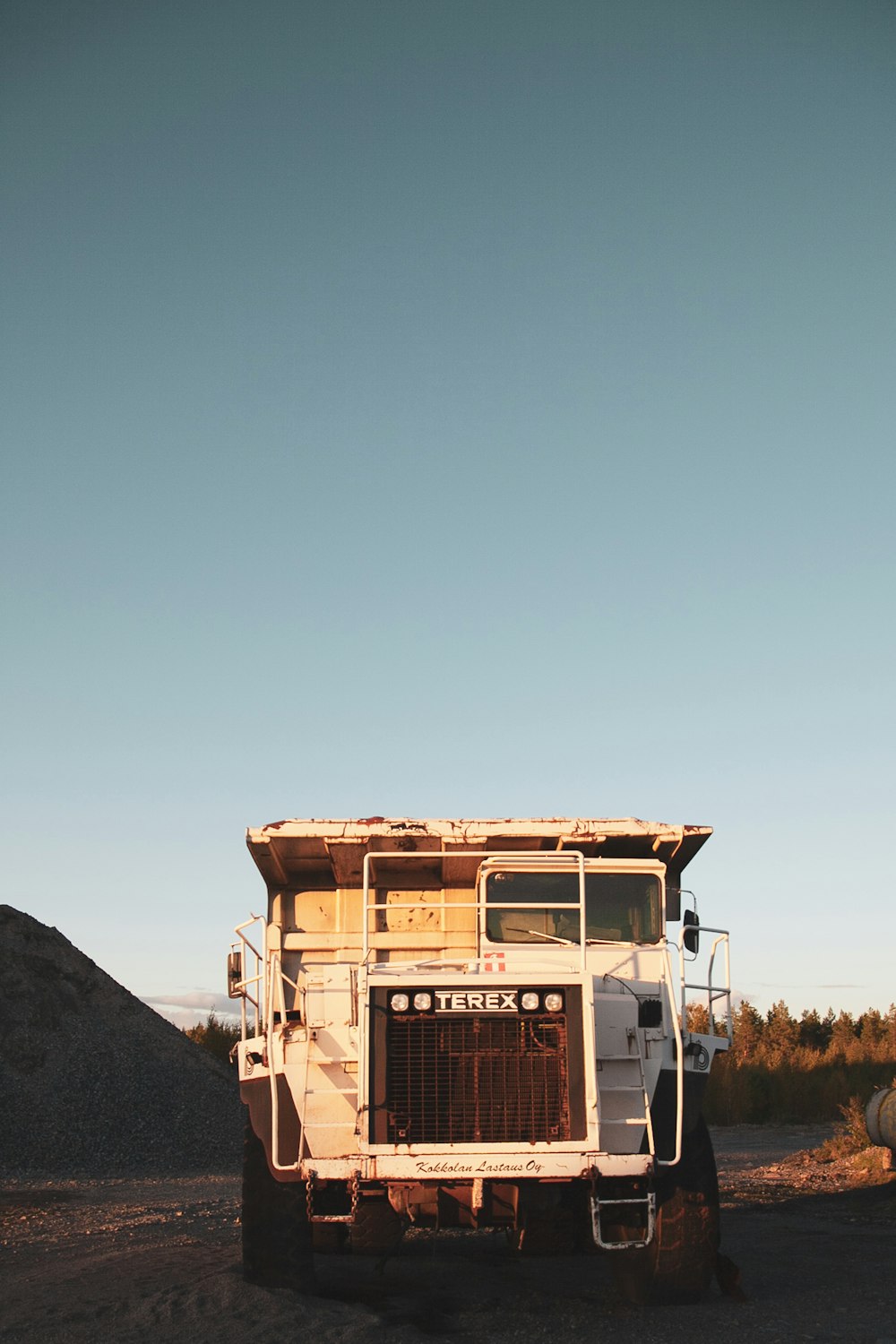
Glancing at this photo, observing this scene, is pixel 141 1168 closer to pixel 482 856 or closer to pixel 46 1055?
pixel 46 1055

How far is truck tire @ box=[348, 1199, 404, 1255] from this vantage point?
8648 mm

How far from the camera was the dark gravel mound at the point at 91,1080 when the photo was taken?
2414 centimetres

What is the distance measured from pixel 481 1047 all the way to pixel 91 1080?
2047 cm

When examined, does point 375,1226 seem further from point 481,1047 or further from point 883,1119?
point 883,1119

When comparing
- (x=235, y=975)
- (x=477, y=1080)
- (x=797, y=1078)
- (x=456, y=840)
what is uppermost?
(x=456, y=840)

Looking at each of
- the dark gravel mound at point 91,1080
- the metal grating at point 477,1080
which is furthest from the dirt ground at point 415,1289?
Result: the dark gravel mound at point 91,1080

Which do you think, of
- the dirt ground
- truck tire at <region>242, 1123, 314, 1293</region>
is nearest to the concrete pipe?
the dirt ground

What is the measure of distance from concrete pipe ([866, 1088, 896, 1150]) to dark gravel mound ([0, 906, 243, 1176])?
11.8 m

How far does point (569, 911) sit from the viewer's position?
10062mm

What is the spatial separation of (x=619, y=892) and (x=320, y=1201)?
317 cm

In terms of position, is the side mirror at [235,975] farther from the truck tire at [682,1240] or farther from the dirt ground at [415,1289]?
the truck tire at [682,1240]

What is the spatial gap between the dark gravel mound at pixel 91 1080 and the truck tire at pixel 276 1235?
1509 centimetres

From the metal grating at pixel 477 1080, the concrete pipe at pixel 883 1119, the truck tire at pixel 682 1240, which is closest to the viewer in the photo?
the metal grating at pixel 477 1080

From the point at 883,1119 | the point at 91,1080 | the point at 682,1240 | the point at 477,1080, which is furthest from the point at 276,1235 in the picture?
the point at 91,1080
